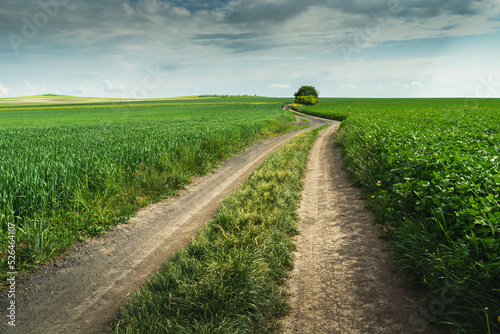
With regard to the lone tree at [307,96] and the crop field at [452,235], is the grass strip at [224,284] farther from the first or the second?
the lone tree at [307,96]

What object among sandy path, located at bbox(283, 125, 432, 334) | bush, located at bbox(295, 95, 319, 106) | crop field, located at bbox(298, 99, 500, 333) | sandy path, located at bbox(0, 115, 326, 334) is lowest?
sandy path, located at bbox(0, 115, 326, 334)

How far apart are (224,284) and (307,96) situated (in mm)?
88036

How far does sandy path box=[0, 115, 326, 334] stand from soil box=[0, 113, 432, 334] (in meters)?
0.01

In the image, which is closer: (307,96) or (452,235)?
(452,235)

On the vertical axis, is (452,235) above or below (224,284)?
above

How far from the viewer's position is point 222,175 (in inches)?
456

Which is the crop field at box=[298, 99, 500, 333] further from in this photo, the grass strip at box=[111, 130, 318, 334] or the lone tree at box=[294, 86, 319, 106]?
the lone tree at box=[294, 86, 319, 106]

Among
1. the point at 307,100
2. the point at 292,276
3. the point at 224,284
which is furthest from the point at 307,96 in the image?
the point at 224,284

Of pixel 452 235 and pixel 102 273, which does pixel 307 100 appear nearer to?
pixel 452 235

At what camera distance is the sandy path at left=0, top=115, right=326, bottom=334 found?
3795 millimetres

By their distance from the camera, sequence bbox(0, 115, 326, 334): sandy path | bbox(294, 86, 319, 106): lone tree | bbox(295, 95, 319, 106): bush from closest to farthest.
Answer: bbox(0, 115, 326, 334): sandy path < bbox(295, 95, 319, 106): bush < bbox(294, 86, 319, 106): lone tree

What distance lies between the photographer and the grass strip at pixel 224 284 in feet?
10.8

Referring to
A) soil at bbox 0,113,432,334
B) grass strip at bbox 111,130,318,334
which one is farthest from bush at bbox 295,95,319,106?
grass strip at bbox 111,130,318,334

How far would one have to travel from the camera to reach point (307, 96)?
284 feet
